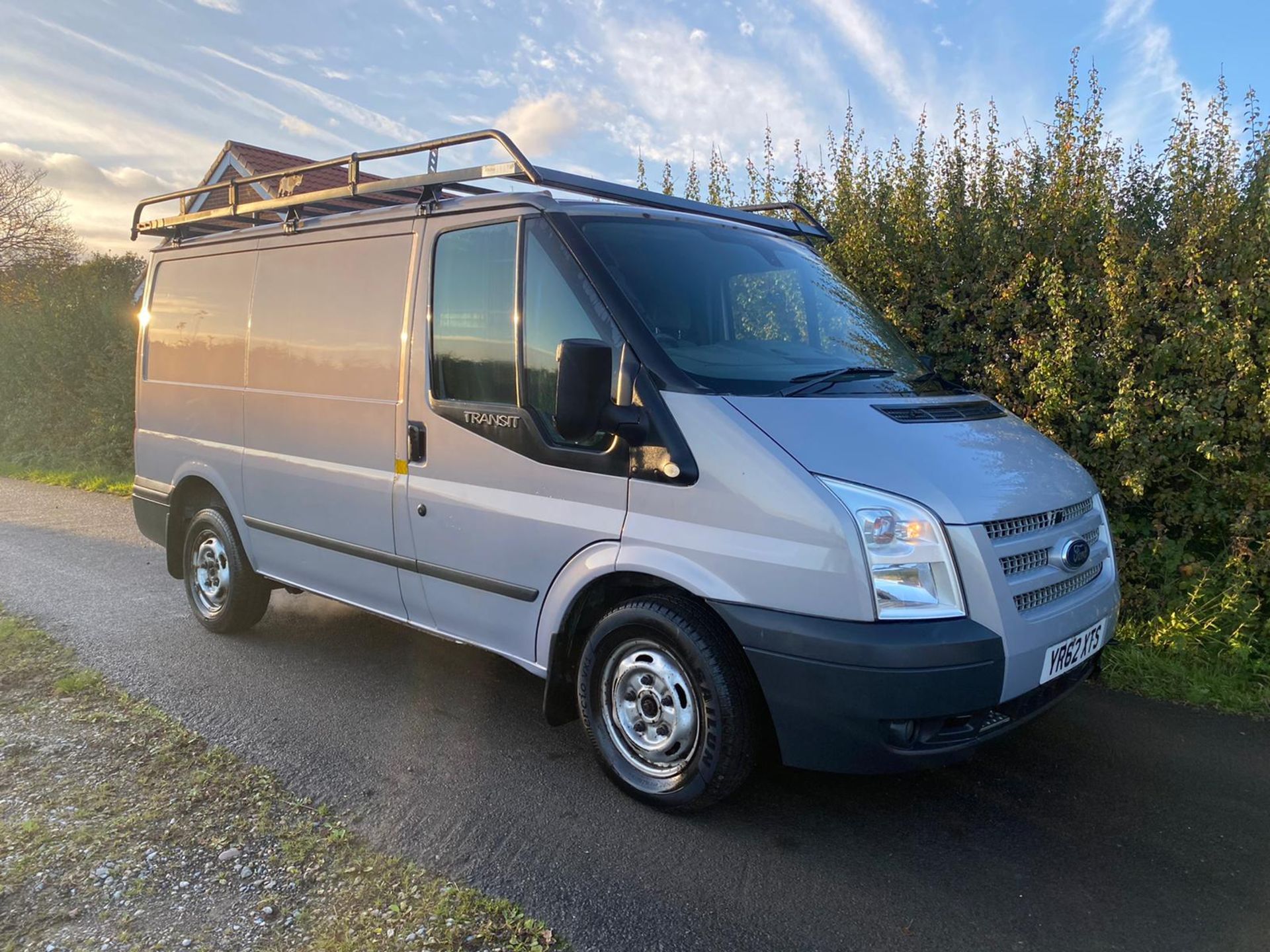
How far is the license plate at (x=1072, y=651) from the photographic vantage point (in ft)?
9.99

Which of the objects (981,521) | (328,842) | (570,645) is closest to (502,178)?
(570,645)

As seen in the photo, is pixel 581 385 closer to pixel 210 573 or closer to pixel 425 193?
pixel 425 193

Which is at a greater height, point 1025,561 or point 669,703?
point 1025,561

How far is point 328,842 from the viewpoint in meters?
3.10

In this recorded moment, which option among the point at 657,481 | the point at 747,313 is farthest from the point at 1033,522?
the point at 747,313

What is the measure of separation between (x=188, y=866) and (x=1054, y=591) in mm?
3083

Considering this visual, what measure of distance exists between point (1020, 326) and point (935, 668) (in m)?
3.28

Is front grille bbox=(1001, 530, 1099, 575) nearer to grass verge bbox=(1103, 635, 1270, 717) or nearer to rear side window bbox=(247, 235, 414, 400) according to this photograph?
grass verge bbox=(1103, 635, 1270, 717)

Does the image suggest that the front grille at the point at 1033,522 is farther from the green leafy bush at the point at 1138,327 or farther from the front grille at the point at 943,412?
the green leafy bush at the point at 1138,327

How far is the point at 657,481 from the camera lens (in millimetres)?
3127

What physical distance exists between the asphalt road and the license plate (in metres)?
0.57

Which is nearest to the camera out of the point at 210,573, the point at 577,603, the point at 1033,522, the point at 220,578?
the point at 1033,522

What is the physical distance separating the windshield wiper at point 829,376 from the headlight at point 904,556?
57 cm

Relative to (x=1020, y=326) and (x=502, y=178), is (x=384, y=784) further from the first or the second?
(x=1020, y=326)
